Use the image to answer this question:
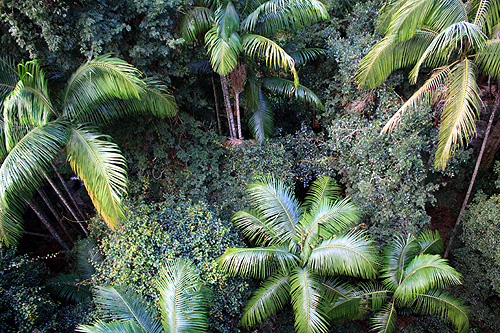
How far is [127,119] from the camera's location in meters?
5.49

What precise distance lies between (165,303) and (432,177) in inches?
255

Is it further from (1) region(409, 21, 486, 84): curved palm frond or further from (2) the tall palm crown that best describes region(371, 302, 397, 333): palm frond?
(1) region(409, 21, 486, 84): curved palm frond

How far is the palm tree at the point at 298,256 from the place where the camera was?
423 centimetres

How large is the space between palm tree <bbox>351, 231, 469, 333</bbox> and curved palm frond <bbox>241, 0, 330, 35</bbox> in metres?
4.45

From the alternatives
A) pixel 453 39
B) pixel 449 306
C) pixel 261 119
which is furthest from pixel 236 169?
pixel 449 306

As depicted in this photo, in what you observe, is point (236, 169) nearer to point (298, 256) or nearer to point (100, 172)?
point (298, 256)

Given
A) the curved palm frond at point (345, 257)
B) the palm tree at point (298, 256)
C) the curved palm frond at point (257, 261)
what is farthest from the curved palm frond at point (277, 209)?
the curved palm frond at point (345, 257)

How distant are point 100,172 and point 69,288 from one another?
10.0ft

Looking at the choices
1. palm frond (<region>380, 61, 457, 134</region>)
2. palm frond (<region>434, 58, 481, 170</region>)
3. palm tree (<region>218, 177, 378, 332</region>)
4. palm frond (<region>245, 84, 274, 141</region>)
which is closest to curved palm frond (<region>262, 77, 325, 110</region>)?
palm frond (<region>245, 84, 274, 141</region>)

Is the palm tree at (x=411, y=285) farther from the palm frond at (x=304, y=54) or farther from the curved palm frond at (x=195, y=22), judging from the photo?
the curved palm frond at (x=195, y=22)

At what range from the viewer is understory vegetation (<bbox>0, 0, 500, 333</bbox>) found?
13.1ft

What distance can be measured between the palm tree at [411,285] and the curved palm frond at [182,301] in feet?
9.63

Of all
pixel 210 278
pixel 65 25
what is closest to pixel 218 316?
pixel 210 278

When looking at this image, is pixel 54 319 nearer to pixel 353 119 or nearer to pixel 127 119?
pixel 127 119
